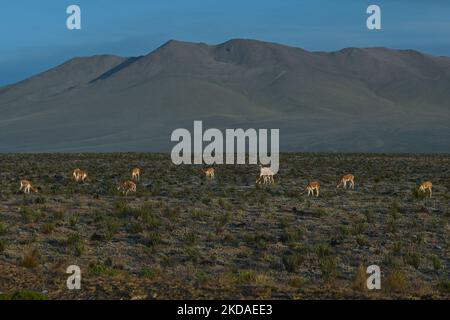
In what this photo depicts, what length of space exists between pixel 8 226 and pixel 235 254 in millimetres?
6368

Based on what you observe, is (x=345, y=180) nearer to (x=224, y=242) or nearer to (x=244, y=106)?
(x=224, y=242)

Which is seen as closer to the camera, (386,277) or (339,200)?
(386,277)

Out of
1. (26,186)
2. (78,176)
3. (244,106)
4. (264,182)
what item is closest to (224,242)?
(26,186)

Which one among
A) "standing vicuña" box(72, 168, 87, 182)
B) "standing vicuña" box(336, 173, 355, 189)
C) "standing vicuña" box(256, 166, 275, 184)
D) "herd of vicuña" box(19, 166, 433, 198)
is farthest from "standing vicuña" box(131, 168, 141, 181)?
"standing vicuña" box(336, 173, 355, 189)

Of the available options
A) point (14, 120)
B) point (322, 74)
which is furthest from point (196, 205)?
point (322, 74)

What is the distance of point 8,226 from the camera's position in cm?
1906

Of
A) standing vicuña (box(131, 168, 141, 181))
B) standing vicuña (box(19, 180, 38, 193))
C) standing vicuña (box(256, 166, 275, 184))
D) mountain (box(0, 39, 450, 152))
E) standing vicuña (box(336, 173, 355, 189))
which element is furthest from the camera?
mountain (box(0, 39, 450, 152))

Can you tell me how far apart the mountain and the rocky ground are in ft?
277

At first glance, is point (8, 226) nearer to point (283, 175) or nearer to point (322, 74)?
point (283, 175)

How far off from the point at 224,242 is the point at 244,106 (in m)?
130

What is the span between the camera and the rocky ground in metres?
11.7

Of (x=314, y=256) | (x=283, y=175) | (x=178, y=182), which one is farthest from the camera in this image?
(x=283, y=175)

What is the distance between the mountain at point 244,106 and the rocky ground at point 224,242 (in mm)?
84548

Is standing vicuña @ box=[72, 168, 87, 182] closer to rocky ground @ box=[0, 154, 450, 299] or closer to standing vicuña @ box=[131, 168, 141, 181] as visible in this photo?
standing vicuña @ box=[131, 168, 141, 181]
